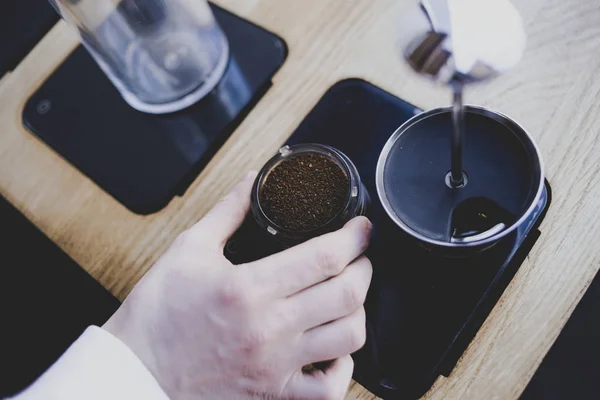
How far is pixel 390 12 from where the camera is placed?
566 mm

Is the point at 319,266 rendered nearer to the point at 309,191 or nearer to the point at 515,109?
the point at 309,191

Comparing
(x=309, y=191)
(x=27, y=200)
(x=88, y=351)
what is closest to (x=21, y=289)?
(x=27, y=200)

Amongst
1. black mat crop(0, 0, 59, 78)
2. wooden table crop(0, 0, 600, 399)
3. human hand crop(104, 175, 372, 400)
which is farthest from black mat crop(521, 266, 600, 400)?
black mat crop(0, 0, 59, 78)

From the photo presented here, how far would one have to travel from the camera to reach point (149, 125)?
58 cm

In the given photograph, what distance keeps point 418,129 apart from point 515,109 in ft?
0.42

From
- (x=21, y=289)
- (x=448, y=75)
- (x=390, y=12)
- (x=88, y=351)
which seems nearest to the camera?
(x=448, y=75)

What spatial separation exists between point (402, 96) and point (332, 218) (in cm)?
17

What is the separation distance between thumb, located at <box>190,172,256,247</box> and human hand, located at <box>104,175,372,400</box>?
0.01 meters

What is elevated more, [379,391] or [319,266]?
[319,266]

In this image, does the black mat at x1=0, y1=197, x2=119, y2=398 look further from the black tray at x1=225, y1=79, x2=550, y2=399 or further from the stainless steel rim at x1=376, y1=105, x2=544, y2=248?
the stainless steel rim at x1=376, y1=105, x2=544, y2=248

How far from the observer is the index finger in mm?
385

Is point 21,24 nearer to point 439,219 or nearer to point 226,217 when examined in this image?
point 226,217

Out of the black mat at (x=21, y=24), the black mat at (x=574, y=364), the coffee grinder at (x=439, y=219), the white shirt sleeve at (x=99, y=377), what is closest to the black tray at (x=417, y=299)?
the coffee grinder at (x=439, y=219)

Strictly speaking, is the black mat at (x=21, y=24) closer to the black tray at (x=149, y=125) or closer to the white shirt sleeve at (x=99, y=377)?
the black tray at (x=149, y=125)
